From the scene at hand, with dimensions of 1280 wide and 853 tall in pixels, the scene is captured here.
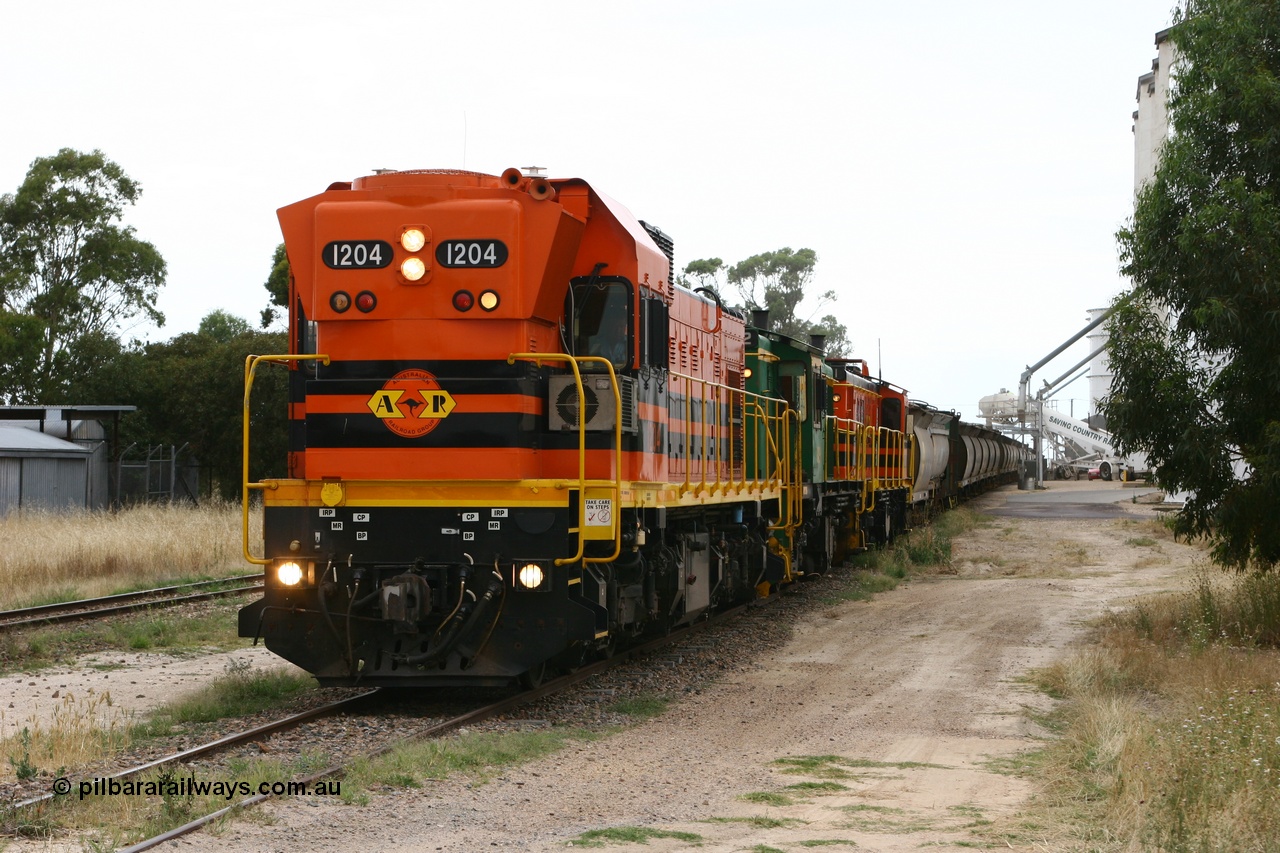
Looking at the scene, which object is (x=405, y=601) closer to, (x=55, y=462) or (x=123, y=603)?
(x=123, y=603)

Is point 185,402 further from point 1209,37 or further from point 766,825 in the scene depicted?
point 766,825

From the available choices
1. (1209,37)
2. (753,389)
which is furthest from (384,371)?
(1209,37)

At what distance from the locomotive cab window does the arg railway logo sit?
4.27 ft

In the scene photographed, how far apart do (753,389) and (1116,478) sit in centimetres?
6985

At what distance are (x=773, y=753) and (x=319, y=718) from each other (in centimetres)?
345

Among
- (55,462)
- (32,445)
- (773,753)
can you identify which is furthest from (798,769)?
(55,462)

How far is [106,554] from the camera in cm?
2309

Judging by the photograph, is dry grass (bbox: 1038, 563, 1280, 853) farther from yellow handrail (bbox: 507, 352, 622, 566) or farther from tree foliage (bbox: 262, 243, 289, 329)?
tree foliage (bbox: 262, 243, 289, 329)

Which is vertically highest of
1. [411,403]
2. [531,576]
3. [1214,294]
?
[1214,294]

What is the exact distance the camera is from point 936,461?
3953 centimetres

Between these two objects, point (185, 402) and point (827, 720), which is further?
point (185, 402)

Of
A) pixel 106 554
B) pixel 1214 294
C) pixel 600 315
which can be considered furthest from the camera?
pixel 106 554

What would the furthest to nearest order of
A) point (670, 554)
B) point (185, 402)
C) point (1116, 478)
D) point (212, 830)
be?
point (1116, 478) → point (185, 402) → point (670, 554) → point (212, 830)

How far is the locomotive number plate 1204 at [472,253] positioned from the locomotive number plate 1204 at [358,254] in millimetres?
424
